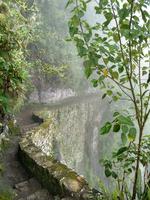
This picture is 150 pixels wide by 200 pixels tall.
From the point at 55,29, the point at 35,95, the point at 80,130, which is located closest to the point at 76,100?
the point at 80,130

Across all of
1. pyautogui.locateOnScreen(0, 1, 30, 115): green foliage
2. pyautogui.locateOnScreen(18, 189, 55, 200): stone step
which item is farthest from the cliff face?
pyautogui.locateOnScreen(18, 189, 55, 200): stone step

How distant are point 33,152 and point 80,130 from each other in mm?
15702

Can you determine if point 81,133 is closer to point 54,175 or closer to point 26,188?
point 26,188

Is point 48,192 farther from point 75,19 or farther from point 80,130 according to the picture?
point 80,130

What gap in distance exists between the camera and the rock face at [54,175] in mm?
4852

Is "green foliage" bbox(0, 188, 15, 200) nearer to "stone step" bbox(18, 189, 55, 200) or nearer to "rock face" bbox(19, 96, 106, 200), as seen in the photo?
"stone step" bbox(18, 189, 55, 200)

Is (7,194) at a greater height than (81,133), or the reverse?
(7,194)

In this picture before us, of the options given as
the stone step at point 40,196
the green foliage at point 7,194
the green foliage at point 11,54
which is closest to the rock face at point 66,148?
the stone step at point 40,196

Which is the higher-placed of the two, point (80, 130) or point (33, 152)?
point (33, 152)

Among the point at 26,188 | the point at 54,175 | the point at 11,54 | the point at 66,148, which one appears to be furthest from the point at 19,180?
the point at 66,148

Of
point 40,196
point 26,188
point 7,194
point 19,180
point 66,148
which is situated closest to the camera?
point 7,194

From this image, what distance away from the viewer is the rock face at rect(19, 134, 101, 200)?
15.9ft

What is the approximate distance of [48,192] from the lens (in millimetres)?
5438

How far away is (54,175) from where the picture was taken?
5332 millimetres
